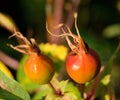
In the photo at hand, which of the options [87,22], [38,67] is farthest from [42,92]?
[87,22]

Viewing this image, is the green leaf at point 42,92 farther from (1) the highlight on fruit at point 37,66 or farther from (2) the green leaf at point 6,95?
(2) the green leaf at point 6,95

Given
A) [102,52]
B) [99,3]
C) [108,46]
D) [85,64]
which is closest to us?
[85,64]

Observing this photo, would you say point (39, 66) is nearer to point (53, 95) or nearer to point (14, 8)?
point (53, 95)

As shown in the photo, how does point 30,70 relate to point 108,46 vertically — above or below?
above

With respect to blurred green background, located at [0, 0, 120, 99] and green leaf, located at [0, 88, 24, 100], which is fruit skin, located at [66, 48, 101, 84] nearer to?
green leaf, located at [0, 88, 24, 100]

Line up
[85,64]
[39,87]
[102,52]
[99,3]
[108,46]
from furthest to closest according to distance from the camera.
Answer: [99,3]
[108,46]
[102,52]
[39,87]
[85,64]

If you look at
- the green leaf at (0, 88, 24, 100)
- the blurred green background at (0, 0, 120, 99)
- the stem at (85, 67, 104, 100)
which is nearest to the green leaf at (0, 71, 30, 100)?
the green leaf at (0, 88, 24, 100)

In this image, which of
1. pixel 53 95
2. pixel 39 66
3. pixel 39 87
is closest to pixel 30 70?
pixel 39 66
